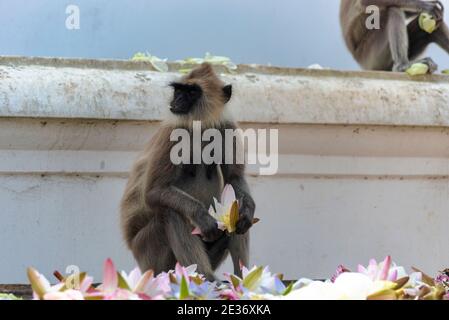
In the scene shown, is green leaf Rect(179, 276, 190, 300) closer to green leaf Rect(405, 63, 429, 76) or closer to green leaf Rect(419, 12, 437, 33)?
green leaf Rect(405, 63, 429, 76)

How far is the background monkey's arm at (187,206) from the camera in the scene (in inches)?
165

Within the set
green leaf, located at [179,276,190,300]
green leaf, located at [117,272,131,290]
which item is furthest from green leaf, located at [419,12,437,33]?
green leaf, located at [117,272,131,290]

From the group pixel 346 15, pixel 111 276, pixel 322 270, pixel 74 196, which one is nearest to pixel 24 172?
pixel 74 196

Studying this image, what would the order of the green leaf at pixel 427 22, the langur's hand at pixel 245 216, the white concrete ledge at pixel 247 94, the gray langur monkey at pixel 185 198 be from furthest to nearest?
the green leaf at pixel 427 22 → the white concrete ledge at pixel 247 94 → the gray langur monkey at pixel 185 198 → the langur's hand at pixel 245 216

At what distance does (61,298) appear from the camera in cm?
186

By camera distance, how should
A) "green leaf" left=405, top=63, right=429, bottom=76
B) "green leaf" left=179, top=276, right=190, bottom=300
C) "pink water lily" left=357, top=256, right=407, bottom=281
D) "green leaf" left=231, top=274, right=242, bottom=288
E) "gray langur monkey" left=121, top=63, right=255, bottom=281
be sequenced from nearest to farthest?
"green leaf" left=179, top=276, right=190, bottom=300, "pink water lily" left=357, top=256, right=407, bottom=281, "green leaf" left=231, top=274, right=242, bottom=288, "gray langur monkey" left=121, top=63, right=255, bottom=281, "green leaf" left=405, top=63, right=429, bottom=76

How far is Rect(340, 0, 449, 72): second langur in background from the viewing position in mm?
8658

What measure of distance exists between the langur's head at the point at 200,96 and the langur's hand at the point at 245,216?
543mm

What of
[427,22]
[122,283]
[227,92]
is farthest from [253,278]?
[427,22]

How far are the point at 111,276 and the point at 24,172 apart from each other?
9.74 ft

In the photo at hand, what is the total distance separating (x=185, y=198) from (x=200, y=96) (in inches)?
23.6

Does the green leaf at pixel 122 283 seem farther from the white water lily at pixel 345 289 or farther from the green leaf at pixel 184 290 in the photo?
the white water lily at pixel 345 289

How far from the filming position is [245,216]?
13.6ft

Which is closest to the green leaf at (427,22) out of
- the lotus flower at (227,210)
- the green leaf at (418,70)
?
the green leaf at (418,70)
